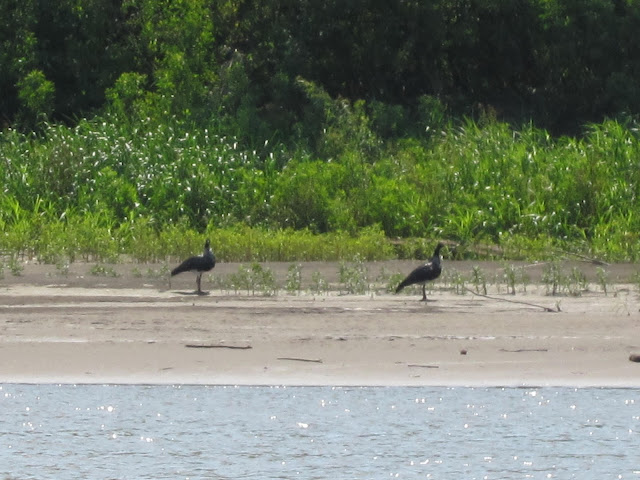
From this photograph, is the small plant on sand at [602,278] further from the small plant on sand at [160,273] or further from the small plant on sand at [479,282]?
the small plant on sand at [160,273]

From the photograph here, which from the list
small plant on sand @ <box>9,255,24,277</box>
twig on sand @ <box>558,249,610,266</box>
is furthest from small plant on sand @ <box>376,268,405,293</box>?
small plant on sand @ <box>9,255,24,277</box>

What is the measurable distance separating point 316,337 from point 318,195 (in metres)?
6.94

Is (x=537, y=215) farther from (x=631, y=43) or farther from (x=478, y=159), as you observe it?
(x=631, y=43)

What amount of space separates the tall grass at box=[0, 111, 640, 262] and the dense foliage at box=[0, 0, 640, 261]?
35mm

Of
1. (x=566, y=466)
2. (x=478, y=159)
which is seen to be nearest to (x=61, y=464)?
(x=566, y=466)

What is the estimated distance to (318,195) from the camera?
16.8 meters

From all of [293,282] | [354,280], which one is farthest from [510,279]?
[293,282]

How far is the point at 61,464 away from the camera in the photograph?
26.0ft

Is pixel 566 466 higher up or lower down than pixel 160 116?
lower down

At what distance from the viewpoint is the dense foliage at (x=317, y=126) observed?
1605 centimetres

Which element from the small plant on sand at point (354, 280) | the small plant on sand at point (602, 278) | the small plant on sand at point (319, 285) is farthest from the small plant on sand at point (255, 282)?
the small plant on sand at point (602, 278)

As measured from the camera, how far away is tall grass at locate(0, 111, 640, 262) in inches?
588

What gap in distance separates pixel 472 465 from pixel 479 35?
47.7ft

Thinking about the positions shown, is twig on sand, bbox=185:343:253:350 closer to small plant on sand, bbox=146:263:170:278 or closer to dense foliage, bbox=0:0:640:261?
small plant on sand, bbox=146:263:170:278
